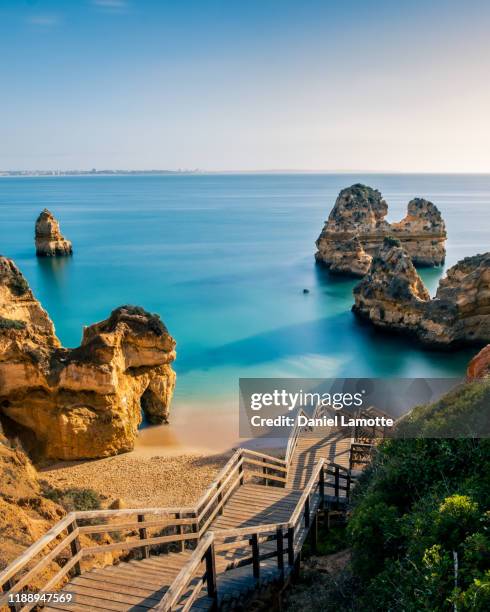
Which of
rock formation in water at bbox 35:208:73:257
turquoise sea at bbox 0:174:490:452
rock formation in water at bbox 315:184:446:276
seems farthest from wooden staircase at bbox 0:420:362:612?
rock formation in water at bbox 35:208:73:257

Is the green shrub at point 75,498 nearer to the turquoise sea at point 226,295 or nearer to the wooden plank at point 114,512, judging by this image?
the wooden plank at point 114,512

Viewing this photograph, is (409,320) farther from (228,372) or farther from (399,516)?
(399,516)

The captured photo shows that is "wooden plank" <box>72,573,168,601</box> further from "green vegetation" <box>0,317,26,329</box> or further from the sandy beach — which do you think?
"green vegetation" <box>0,317,26,329</box>

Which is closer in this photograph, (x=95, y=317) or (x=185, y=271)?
(x=95, y=317)

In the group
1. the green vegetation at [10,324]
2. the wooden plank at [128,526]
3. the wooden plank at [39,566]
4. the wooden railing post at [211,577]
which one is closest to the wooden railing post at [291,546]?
the wooden plank at [128,526]

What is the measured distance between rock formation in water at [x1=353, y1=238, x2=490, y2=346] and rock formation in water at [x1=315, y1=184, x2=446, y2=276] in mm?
17810

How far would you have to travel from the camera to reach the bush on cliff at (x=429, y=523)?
5.47m

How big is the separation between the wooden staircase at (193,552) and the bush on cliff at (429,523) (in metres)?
1.51

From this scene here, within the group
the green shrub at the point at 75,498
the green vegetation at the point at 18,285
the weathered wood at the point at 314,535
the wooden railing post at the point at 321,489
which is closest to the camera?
the weathered wood at the point at 314,535

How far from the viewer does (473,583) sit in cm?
523

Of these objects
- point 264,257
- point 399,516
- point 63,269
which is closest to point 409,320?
point 399,516

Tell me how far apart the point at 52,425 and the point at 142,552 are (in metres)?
12.0

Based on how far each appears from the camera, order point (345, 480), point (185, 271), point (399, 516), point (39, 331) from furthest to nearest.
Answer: point (185, 271) < point (39, 331) < point (345, 480) < point (399, 516)

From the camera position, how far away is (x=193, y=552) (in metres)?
6.91
